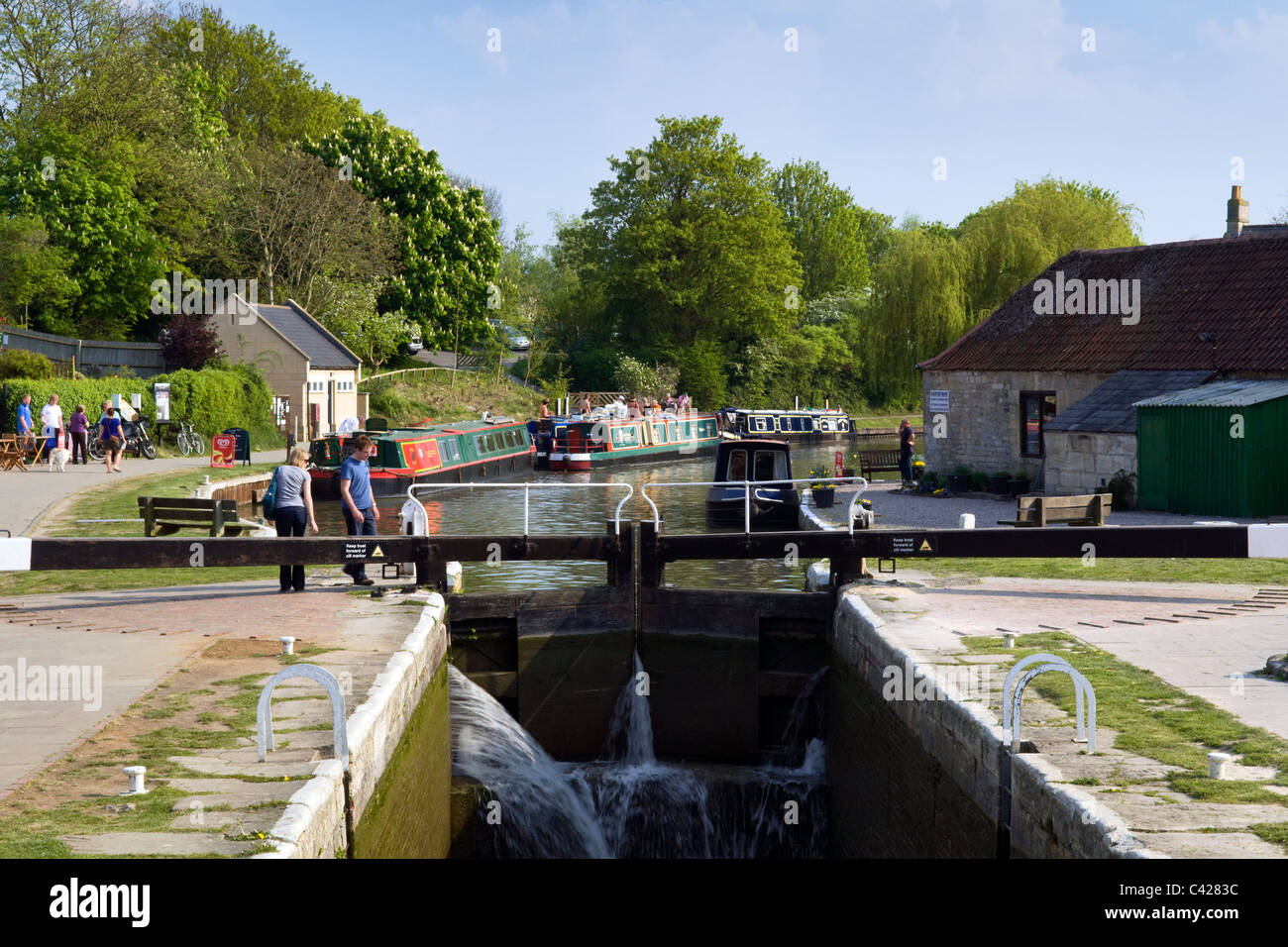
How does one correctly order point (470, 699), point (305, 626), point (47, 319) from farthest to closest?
point (47, 319), point (470, 699), point (305, 626)

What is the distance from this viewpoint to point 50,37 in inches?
1767

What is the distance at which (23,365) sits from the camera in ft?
109

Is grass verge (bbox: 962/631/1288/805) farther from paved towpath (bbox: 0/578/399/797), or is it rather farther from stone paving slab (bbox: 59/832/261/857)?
paved towpath (bbox: 0/578/399/797)

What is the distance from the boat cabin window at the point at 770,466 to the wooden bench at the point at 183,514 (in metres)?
11.0

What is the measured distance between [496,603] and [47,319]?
32946 millimetres

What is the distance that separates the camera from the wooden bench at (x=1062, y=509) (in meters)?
16.0

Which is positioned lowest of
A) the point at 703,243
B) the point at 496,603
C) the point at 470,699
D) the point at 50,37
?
the point at 470,699

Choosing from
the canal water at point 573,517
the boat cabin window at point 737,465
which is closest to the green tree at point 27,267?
the canal water at point 573,517

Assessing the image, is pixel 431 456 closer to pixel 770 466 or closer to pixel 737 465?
pixel 737 465

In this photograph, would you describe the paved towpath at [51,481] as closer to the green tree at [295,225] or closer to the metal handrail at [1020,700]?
the green tree at [295,225]

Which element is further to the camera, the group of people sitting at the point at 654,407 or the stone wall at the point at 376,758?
the group of people sitting at the point at 654,407

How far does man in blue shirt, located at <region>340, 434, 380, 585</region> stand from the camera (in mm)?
13672
